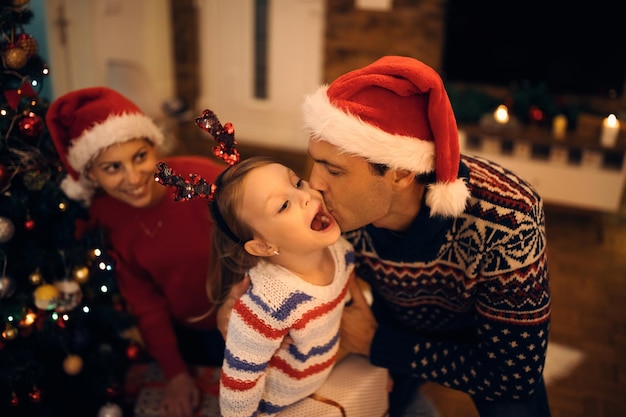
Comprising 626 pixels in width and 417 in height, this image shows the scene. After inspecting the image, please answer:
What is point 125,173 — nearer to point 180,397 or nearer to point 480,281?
point 180,397

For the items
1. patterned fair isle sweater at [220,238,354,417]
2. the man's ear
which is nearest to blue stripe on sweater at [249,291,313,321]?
patterned fair isle sweater at [220,238,354,417]

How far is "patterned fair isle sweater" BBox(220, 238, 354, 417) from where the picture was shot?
1.30 metres

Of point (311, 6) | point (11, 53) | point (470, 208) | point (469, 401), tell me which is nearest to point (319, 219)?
point (470, 208)

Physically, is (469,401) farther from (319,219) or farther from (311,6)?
(311,6)

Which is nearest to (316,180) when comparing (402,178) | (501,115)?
(402,178)

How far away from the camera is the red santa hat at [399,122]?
4.12 ft

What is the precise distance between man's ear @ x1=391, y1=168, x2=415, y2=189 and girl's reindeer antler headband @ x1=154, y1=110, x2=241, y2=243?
0.39 m

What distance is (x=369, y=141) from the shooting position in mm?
1275

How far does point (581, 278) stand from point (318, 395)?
2151 mm

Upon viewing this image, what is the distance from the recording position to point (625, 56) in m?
3.59

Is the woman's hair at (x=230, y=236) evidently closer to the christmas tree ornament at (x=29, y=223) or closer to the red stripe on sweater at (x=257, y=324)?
the red stripe on sweater at (x=257, y=324)

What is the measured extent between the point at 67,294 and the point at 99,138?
45 cm

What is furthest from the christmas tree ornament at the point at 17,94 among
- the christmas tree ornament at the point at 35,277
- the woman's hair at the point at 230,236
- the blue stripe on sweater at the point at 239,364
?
the blue stripe on sweater at the point at 239,364

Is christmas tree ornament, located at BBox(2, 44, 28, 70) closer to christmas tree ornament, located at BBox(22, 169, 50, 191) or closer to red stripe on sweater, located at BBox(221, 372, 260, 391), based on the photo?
christmas tree ornament, located at BBox(22, 169, 50, 191)
